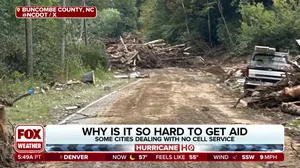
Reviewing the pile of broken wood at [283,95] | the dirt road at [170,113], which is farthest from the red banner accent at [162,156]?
the pile of broken wood at [283,95]

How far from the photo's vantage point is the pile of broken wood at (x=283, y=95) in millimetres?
14744

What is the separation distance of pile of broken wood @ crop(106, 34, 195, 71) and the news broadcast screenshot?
159 mm

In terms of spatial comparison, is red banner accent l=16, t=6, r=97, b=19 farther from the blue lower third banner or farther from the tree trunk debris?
the blue lower third banner

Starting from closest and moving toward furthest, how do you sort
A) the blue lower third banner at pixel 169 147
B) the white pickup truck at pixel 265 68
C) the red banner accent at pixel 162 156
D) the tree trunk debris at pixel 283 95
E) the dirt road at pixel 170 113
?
the blue lower third banner at pixel 169 147
the red banner accent at pixel 162 156
the dirt road at pixel 170 113
the tree trunk debris at pixel 283 95
the white pickup truck at pixel 265 68

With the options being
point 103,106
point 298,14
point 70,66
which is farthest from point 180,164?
point 298,14

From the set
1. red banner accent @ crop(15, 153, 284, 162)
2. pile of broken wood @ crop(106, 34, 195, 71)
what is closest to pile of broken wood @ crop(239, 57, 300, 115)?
red banner accent @ crop(15, 153, 284, 162)

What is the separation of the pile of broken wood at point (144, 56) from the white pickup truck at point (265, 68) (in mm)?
21458

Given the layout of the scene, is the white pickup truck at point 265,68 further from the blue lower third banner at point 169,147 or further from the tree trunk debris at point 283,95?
the blue lower third banner at point 169,147

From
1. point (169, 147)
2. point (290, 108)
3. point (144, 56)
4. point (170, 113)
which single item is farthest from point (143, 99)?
point (144, 56)

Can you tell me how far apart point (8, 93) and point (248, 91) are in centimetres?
952

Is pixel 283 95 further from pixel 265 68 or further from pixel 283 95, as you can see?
pixel 265 68

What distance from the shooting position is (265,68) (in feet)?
64.2

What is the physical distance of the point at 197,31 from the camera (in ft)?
193

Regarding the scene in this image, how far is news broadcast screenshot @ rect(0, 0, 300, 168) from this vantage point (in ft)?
18.8
